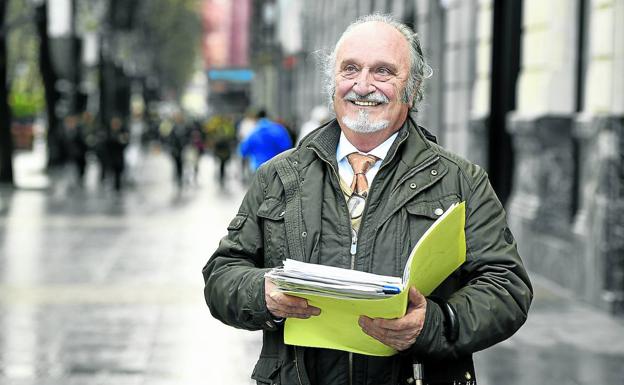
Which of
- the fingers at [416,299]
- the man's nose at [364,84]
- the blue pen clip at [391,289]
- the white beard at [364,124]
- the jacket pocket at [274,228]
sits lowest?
the fingers at [416,299]

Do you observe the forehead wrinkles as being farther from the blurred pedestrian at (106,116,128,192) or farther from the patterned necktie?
the blurred pedestrian at (106,116,128,192)

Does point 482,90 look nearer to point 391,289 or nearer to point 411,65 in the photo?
point 411,65

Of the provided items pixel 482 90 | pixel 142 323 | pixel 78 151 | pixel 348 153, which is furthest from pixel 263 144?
pixel 78 151

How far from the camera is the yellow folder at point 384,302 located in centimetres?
332

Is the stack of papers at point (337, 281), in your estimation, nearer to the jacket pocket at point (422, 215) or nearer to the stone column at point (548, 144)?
A: the jacket pocket at point (422, 215)

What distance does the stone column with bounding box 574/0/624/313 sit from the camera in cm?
1168

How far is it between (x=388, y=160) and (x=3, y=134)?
25585mm

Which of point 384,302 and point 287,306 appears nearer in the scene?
point 384,302

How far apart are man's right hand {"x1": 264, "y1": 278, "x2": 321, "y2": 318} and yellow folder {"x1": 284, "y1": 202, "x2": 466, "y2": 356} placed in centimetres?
3

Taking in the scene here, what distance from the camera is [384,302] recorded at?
10.7ft

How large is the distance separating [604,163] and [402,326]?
878 centimetres

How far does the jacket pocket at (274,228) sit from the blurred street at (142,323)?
198 inches

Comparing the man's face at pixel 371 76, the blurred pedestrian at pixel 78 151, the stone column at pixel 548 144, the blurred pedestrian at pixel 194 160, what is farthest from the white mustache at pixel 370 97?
the blurred pedestrian at pixel 194 160

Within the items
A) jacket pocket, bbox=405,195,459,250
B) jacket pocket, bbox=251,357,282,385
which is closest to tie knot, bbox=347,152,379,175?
jacket pocket, bbox=405,195,459,250
